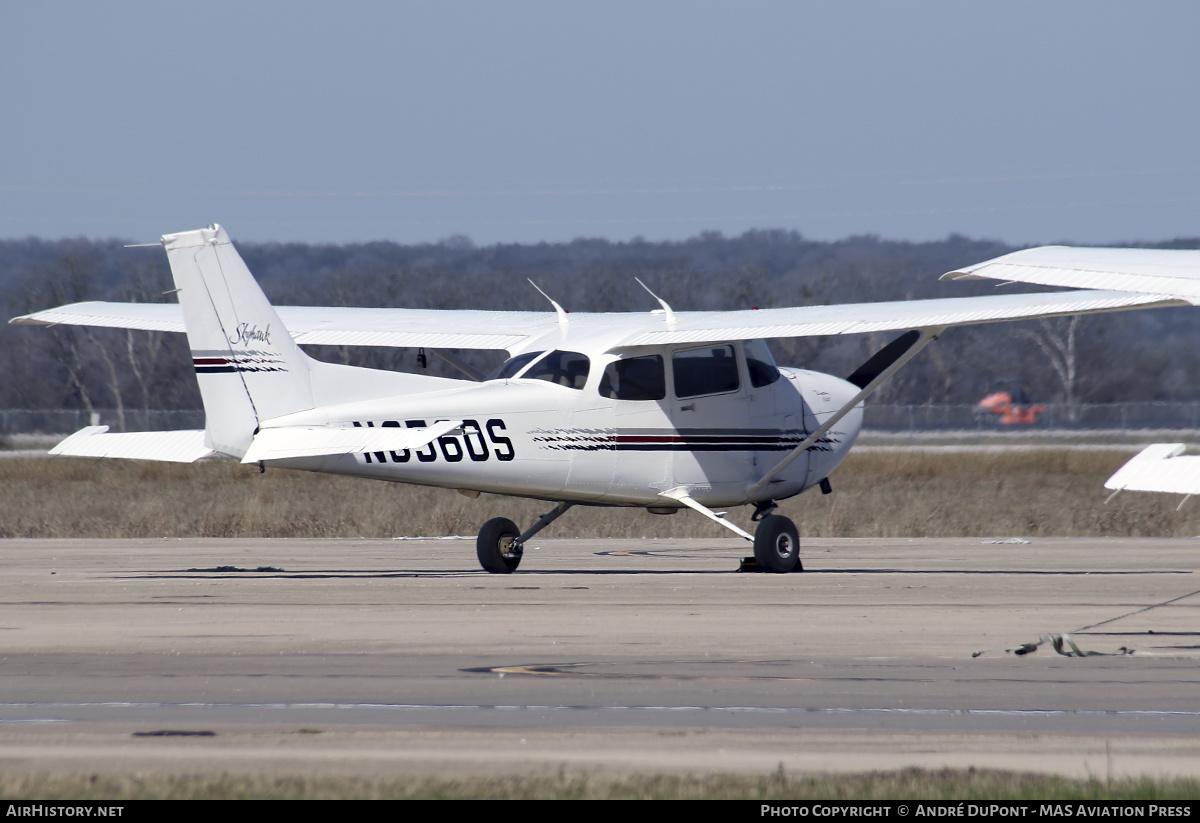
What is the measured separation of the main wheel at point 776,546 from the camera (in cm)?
1435

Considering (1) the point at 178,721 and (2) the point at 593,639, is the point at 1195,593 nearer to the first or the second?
(2) the point at 593,639

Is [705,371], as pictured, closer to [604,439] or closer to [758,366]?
[758,366]

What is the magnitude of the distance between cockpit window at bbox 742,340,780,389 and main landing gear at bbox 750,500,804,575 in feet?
5.00

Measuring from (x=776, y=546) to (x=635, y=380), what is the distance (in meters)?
2.11

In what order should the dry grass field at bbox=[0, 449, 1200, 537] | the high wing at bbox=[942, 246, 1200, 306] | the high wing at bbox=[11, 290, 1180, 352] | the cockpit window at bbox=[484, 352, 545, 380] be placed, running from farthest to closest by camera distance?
the dry grass field at bbox=[0, 449, 1200, 537] < the cockpit window at bbox=[484, 352, 545, 380] < the high wing at bbox=[11, 290, 1180, 352] < the high wing at bbox=[942, 246, 1200, 306]

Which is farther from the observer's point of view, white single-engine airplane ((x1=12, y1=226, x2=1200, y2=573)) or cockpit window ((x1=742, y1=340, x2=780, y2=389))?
cockpit window ((x1=742, y1=340, x2=780, y2=389))

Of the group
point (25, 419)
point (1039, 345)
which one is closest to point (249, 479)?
point (25, 419)

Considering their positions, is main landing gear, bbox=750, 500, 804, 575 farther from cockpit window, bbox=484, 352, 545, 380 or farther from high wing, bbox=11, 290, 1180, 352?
cockpit window, bbox=484, 352, 545, 380

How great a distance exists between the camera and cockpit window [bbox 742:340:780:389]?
50.3ft

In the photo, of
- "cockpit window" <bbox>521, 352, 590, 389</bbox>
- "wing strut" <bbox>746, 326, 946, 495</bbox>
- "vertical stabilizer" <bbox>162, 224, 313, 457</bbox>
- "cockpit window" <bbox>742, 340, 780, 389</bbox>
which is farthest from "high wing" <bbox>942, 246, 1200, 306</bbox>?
"cockpit window" <bbox>742, 340, 780, 389</bbox>

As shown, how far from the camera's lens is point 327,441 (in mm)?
12242

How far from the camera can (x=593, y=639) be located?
30.5 feet

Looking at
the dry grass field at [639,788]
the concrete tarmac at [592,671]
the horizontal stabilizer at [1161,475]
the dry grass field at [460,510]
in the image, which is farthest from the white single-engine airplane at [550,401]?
the dry grass field at [639,788]

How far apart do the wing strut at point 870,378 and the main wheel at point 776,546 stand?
807 millimetres
